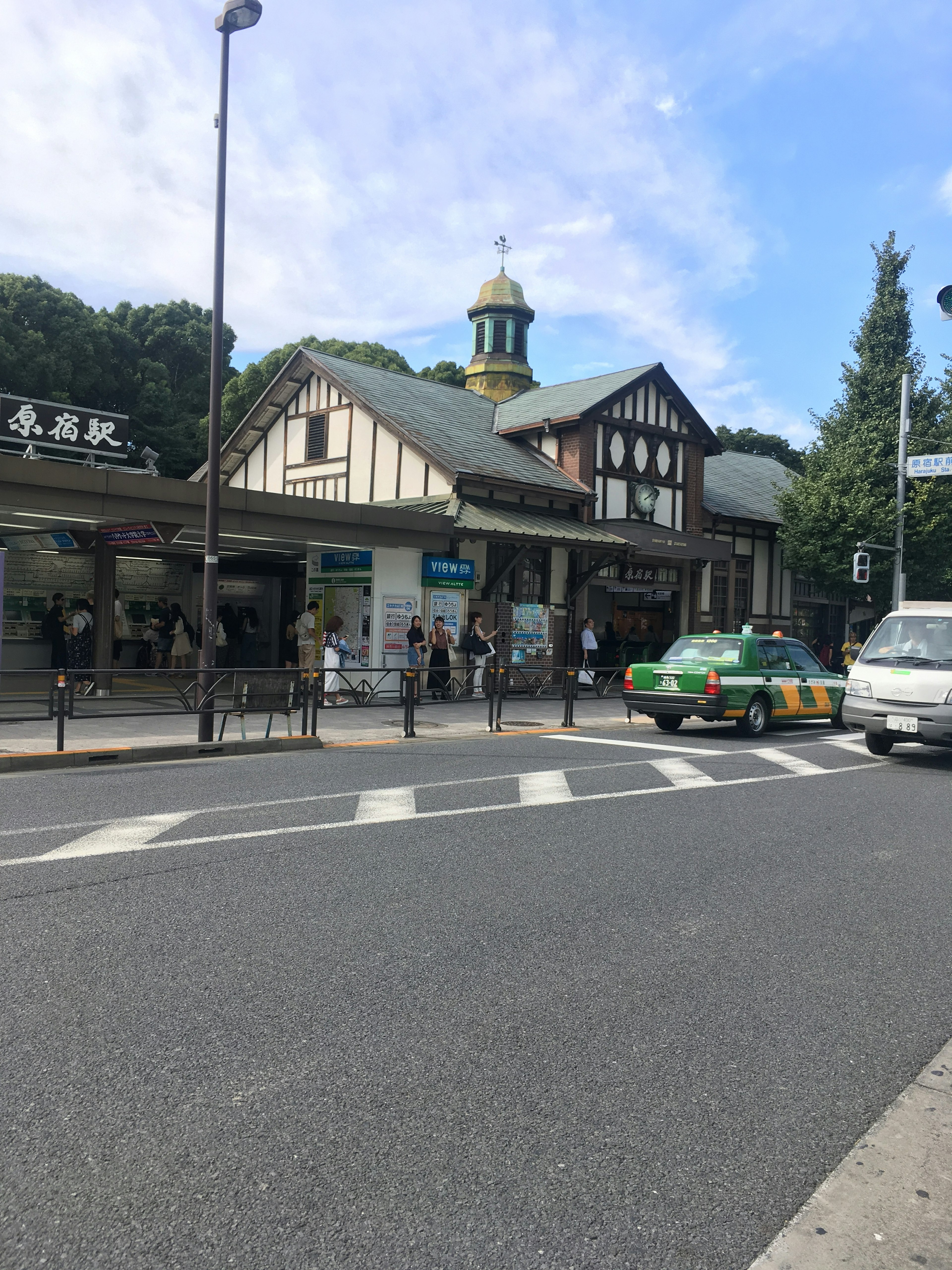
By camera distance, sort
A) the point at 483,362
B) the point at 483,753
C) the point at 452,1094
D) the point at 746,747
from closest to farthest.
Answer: the point at 452,1094
the point at 483,753
the point at 746,747
the point at 483,362

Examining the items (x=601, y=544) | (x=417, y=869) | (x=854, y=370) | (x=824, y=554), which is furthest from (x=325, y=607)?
(x=854, y=370)

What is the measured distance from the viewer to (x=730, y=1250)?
2604 mm

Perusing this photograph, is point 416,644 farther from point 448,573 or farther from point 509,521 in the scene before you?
point 509,521

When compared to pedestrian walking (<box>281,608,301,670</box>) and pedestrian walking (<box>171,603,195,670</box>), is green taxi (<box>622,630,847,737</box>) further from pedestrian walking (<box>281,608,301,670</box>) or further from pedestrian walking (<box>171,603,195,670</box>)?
pedestrian walking (<box>171,603,195,670</box>)

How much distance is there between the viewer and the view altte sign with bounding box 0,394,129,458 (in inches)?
607

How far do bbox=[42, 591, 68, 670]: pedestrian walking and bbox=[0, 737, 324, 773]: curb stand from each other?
7006 mm

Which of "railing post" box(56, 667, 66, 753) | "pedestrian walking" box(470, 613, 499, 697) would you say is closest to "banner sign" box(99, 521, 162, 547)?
"railing post" box(56, 667, 66, 753)

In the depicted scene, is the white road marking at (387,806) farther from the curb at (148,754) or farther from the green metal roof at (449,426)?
the green metal roof at (449,426)

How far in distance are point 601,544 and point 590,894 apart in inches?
683

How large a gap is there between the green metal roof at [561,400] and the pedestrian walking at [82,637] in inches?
511

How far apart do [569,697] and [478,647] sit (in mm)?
4809

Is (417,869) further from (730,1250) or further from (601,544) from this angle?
(601,544)

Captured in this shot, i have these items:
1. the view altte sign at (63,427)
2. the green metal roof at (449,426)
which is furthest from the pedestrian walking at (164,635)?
the green metal roof at (449,426)

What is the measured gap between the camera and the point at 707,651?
15.1 meters
